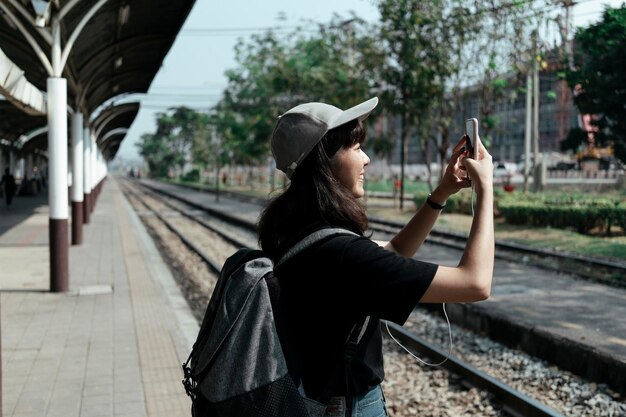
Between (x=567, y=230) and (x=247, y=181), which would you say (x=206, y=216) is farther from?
(x=247, y=181)

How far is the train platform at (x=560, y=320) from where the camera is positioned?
5.91 meters

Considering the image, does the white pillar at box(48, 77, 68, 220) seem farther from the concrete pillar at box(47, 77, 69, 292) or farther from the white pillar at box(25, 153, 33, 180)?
the white pillar at box(25, 153, 33, 180)

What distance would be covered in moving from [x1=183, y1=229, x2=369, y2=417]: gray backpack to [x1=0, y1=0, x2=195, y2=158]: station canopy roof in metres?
7.35

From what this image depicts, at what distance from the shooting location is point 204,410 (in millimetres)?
1795

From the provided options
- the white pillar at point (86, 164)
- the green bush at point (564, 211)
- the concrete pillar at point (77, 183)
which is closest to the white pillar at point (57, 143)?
the concrete pillar at point (77, 183)

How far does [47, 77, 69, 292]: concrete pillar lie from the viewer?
8945 mm

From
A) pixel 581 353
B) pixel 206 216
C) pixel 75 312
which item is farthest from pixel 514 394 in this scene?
pixel 206 216

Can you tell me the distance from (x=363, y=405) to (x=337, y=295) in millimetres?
340

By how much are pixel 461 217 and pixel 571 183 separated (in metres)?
9.71

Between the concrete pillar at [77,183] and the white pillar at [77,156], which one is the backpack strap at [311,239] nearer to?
the concrete pillar at [77,183]

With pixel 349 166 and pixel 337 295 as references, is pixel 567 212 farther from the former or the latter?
pixel 337 295

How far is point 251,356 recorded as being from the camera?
170 cm

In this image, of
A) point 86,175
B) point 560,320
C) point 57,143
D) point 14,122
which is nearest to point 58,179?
point 57,143

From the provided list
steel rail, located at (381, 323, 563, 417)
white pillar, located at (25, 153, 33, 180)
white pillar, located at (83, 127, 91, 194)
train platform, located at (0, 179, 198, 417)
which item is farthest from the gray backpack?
white pillar, located at (25, 153, 33, 180)
